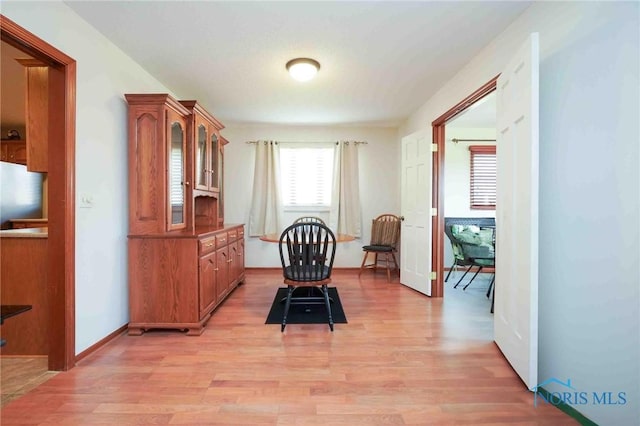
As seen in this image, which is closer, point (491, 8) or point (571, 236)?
point (571, 236)

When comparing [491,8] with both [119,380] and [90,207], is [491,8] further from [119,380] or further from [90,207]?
[119,380]

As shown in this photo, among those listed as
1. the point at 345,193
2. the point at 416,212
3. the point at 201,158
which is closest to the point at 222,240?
the point at 201,158

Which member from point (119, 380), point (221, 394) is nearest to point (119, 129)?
point (119, 380)

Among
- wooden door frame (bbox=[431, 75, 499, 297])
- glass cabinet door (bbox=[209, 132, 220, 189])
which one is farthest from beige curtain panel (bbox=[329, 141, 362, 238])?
glass cabinet door (bbox=[209, 132, 220, 189])

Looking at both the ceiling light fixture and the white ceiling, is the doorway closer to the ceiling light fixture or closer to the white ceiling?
the white ceiling

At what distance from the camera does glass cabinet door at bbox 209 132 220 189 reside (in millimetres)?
3238

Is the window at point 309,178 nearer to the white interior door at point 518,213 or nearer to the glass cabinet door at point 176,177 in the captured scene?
the glass cabinet door at point 176,177

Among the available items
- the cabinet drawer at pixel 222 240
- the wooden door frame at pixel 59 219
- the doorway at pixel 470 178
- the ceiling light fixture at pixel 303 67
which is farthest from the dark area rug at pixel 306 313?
the doorway at pixel 470 178

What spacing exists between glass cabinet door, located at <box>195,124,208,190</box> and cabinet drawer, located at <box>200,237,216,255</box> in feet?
1.98

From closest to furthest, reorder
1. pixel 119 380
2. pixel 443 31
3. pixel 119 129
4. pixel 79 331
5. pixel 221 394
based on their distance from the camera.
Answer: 1. pixel 221 394
2. pixel 119 380
3. pixel 79 331
4. pixel 443 31
5. pixel 119 129

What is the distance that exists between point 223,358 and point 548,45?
2801 millimetres

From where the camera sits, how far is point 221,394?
155cm

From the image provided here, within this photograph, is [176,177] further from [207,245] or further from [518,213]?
[518,213]

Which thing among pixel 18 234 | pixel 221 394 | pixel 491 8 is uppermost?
pixel 491 8
